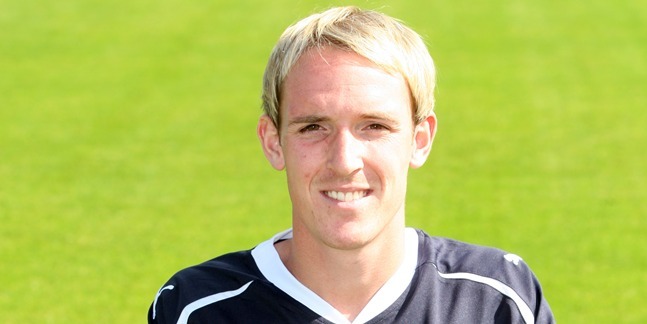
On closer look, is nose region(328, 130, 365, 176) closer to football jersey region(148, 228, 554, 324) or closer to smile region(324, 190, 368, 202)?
smile region(324, 190, 368, 202)

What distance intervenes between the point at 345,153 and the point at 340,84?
0.19 metres

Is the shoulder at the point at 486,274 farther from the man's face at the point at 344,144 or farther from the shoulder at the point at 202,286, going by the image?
the shoulder at the point at 202,286

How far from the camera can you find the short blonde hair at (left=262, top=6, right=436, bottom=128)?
359 cm

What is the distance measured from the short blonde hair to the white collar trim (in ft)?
1.40

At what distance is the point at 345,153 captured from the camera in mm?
3494

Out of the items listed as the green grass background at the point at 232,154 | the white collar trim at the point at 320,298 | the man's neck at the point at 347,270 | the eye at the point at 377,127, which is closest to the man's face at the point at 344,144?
the eye at the point at 377,127

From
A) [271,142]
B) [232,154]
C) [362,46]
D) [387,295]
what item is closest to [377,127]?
[362,46]

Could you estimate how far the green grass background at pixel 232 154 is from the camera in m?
9.54

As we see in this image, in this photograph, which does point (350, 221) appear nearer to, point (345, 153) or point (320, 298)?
point (345, 153)

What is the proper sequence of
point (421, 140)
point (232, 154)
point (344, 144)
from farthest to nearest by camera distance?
point (232, 154) → point (421, 140) → point (344, 144)

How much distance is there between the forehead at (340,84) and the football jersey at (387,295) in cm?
53

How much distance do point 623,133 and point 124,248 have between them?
5.95 metres

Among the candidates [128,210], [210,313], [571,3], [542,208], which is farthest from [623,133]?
[210,313]

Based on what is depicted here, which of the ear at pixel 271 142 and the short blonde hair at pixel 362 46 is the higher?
the short blonde hair at pixel 362 46
